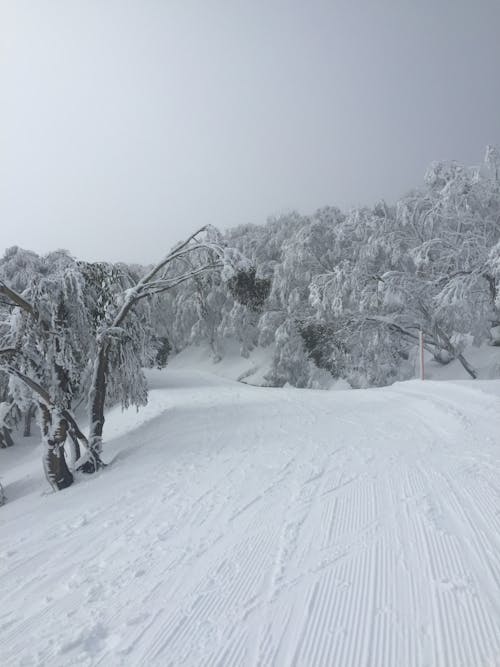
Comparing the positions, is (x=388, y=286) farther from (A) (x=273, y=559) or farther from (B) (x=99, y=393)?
(A) (x=273, y=559)

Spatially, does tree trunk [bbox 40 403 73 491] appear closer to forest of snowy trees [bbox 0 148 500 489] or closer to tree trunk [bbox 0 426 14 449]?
forest of snowy trees [bbox 0 148 500 489]

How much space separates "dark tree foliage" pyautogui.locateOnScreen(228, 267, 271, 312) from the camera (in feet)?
26.6

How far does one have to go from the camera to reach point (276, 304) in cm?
2350

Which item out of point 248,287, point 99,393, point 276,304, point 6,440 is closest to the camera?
point 99,393

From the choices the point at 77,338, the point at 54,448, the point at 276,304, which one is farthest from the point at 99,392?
the point at 276,304

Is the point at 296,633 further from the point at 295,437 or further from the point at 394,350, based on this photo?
the point at 394,350

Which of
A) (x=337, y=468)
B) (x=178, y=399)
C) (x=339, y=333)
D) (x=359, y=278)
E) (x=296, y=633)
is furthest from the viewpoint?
(x=339, y=333)

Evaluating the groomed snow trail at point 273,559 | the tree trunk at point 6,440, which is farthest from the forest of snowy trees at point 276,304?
the groomed snow trail at point 273,559

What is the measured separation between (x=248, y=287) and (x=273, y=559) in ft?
20.7

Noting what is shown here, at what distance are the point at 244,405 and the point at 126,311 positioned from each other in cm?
404

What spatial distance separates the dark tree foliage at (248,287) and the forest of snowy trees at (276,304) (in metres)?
0.04

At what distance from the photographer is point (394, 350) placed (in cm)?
1709

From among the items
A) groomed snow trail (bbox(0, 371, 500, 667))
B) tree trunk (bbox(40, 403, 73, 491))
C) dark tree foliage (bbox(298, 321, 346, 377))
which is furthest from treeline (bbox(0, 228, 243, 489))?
dark tree foliage (bbox(298, 321, 346, 377))

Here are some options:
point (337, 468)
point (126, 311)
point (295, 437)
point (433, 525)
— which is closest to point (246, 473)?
point (337, 468)
